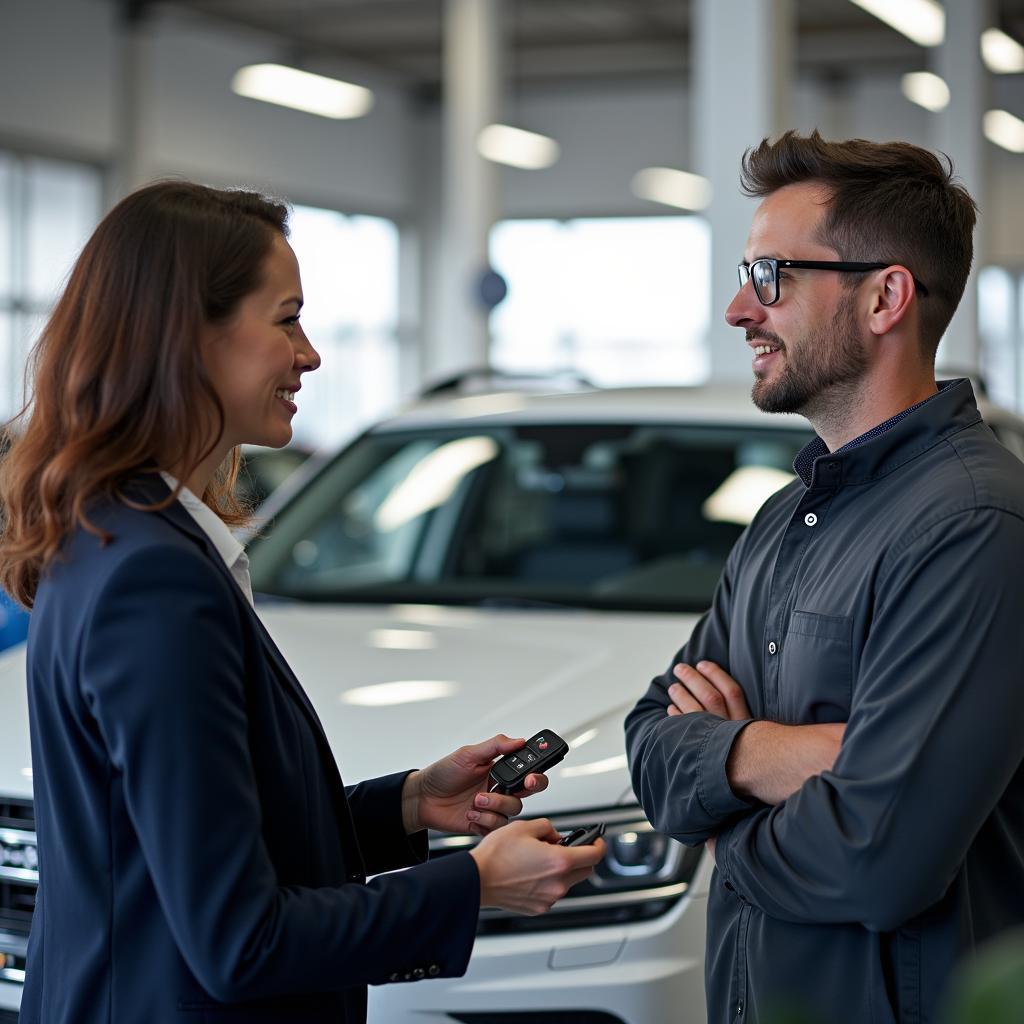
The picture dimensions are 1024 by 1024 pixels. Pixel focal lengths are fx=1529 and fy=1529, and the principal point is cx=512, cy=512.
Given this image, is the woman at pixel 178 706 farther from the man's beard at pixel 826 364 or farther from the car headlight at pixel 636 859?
the car headlight at pixel 636 859

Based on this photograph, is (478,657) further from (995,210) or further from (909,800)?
(995,210)

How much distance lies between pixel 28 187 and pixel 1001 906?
14.0 metres

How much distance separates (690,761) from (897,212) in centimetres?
77

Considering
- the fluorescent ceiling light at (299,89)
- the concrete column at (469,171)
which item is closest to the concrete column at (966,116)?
the concrete column at (469,171)

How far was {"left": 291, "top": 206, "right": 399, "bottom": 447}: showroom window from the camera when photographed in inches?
741

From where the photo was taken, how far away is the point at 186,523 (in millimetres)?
1578

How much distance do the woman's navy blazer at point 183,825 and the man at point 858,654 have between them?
45 cm

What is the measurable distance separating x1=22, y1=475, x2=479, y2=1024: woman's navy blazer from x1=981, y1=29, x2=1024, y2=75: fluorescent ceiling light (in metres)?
11.9

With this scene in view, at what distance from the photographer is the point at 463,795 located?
202 cm

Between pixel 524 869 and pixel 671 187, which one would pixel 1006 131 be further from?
pixel 524 869

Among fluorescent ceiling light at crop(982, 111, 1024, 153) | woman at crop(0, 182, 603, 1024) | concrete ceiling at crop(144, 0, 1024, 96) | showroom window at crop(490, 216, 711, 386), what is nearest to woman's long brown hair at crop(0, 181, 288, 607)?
Answer: woman at crop(0, 182, 603, 1024)

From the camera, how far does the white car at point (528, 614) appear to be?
2480 mm

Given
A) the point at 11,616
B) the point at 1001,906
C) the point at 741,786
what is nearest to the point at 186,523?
the point at 741,786

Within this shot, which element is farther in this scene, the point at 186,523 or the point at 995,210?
the point at 995,210
